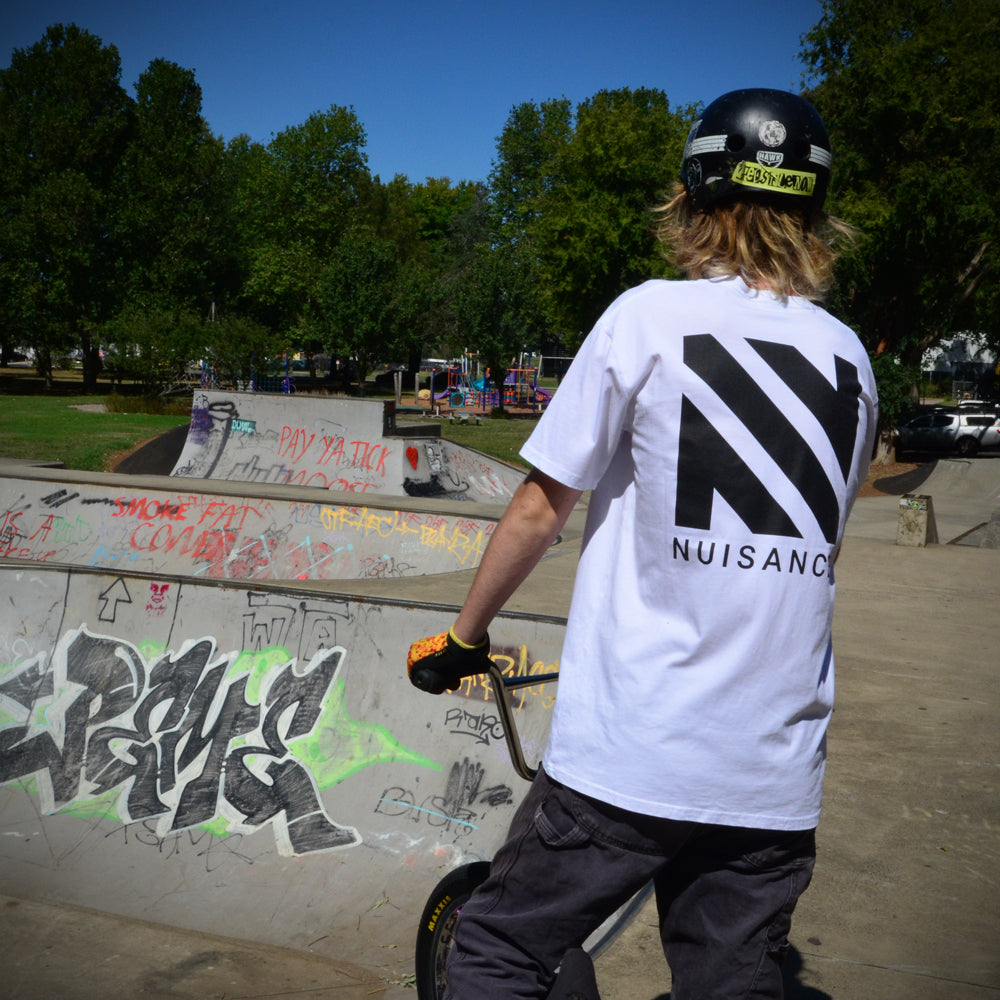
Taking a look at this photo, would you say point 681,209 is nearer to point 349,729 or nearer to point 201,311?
point 349,729

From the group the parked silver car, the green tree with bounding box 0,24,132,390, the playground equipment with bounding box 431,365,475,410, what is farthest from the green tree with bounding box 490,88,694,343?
the green tree with bounding box 0,24,132,390

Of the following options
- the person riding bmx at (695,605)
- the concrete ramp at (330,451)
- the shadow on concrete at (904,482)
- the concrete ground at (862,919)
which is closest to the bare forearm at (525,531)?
the person riding bmx at (695,605)

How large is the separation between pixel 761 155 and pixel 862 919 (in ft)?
8.99

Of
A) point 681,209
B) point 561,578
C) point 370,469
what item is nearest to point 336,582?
point 561,578

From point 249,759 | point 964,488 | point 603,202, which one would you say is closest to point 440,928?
point 249,759

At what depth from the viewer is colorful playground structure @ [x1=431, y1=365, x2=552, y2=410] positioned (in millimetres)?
40806

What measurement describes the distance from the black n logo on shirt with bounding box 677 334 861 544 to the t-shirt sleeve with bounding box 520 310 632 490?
0.36 ft

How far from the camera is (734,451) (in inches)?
59.6

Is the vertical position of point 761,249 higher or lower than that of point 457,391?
lower

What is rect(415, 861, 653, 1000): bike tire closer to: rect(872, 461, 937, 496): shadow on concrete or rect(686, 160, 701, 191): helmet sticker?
rect(686, 160, 701, 191): helmet sticker

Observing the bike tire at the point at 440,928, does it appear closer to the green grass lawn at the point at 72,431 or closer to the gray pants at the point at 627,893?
the gray pants at the point at 627,893

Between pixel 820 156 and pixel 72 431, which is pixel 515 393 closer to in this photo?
pixel 72 431

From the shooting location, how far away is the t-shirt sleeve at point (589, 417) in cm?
154

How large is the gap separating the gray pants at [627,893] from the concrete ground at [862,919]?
4.34ft
